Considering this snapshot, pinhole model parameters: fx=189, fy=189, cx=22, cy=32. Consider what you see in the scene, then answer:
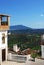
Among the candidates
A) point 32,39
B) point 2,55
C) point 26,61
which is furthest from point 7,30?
point 32,39

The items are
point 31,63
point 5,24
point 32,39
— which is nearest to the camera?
point 31,63

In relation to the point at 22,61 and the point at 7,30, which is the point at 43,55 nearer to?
the point at 22,61

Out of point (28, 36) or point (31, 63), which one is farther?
point (28, 36)

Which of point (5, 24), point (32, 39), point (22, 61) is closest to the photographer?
point (22, 61)

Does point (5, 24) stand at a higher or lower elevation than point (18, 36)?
higher

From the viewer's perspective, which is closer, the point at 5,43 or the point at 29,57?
the point at 29,57

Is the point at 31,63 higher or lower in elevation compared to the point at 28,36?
lower

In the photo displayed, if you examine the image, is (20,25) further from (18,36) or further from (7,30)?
(7,30)

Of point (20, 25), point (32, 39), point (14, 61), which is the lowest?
point (14, 61)

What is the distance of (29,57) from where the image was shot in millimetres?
6395

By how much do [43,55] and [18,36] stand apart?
12.3ft

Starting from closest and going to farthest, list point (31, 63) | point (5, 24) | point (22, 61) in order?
point (31, 63) → point (22, 61) → point (5, 24)

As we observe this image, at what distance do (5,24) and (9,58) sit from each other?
124 cm

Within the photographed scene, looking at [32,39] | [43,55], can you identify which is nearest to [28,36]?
[32,39]
